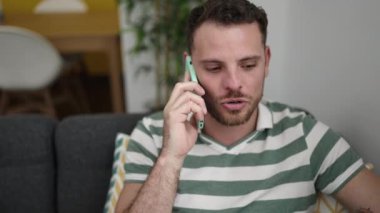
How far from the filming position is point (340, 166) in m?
0.91

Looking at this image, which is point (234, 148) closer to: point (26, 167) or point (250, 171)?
point (250, 171)

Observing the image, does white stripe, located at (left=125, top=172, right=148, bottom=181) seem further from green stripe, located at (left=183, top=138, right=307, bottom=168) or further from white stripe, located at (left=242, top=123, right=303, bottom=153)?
white stripe, located at (left=242, top=123, right=303, bottom=153)

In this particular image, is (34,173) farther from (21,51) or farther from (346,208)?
(21,51)

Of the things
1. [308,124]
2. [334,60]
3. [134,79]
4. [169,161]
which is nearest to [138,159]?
[169,161]

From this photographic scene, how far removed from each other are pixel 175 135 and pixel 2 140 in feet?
2.25

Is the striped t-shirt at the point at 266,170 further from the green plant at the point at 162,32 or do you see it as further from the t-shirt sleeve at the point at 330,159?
the green plant at the point at 162,32

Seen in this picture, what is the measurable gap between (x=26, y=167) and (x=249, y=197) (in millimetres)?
757

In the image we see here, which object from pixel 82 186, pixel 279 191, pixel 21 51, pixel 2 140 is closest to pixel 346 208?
pixel 279 191

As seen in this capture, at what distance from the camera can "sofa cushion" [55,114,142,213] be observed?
4.05ft

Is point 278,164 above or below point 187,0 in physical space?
below

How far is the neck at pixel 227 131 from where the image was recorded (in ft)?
3.26

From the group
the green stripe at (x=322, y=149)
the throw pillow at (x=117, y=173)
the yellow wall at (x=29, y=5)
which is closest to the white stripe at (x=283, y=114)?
the green stripe at (x=322, y=149)

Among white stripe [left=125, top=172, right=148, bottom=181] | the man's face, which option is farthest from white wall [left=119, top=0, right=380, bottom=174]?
white stripe [left=125, top=172, right=148, bottom=181]

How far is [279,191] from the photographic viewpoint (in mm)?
949
